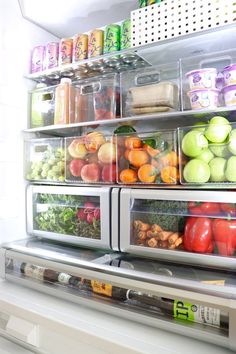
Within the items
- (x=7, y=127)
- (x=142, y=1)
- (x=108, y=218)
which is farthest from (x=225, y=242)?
(x=7, y=127)

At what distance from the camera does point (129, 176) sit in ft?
3.72

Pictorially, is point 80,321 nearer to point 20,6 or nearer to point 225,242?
point 225,242

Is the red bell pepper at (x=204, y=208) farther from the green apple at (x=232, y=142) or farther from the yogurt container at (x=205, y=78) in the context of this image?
the yogurt container at (x=205, y=78)

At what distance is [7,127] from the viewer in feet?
4.47

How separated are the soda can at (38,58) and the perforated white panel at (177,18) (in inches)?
20.2

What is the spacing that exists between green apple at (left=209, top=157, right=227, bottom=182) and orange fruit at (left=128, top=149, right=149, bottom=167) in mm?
→ 247

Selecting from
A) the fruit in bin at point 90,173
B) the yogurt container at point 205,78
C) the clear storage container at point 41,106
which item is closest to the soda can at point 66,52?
the clear storage container at point 41,106

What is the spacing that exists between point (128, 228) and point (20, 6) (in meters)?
1.14

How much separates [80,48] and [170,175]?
2.37 ft

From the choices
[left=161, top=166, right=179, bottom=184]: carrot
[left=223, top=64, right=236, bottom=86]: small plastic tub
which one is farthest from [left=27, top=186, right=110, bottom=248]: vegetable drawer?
[left=223, top=64, right=236, bottom=86]: small plastic tub

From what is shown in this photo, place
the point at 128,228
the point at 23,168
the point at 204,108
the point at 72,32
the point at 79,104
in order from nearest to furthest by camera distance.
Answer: the point at 204,108 → the point at 128,228 → the point at 79,104 → the point at 23,168 → the point at 72,32

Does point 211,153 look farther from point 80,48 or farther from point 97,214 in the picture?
point 80,48

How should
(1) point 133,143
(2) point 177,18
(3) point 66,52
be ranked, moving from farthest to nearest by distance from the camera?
(3) point 66,52
(1) point 133,143
(2) point 177,18

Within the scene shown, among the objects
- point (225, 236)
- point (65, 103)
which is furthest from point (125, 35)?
point (225, 236)
